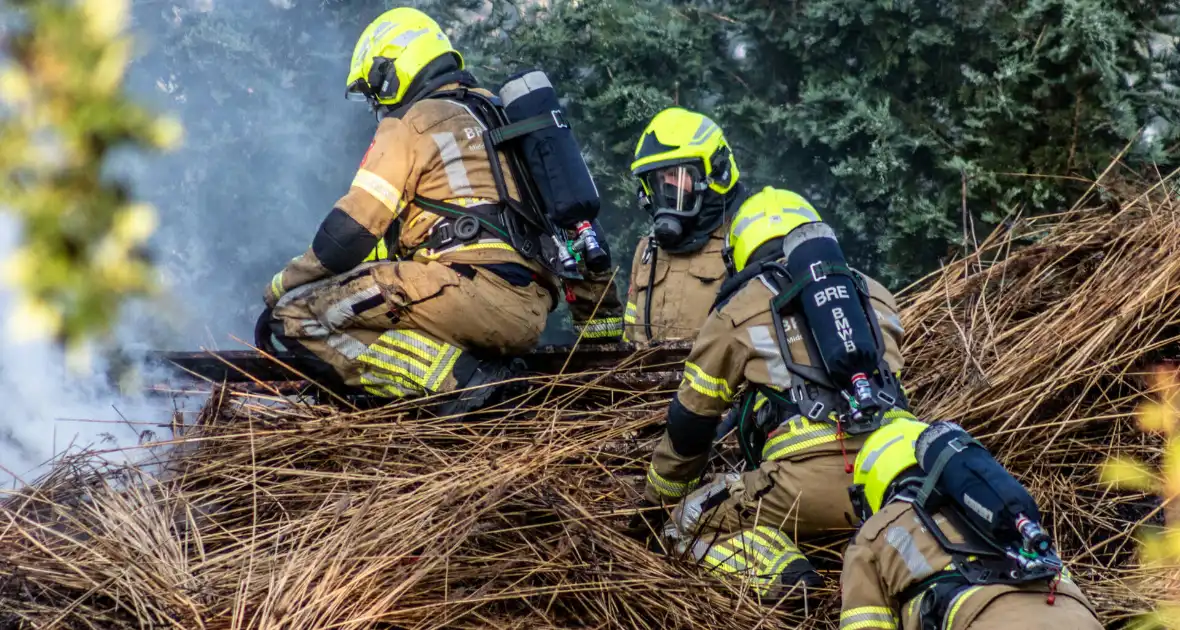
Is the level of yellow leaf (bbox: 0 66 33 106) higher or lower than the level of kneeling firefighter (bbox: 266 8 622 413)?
higher

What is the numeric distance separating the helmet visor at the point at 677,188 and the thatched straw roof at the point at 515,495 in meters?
1.25

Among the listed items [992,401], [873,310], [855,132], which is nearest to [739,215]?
[873,310]

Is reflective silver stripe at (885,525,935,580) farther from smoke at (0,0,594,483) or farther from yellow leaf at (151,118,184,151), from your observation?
yellow leaf at (151,118,184,151)

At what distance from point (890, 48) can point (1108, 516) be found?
162 inches

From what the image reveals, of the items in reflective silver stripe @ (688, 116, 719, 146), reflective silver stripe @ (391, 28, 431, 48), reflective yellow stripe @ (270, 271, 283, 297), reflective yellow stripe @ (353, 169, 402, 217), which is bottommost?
reflective silver stripe @ (688, 116, 719, 146)

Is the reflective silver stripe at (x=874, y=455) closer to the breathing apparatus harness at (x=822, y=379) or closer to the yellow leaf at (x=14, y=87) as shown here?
the breathing apparatus harness at (x=822, y=379)

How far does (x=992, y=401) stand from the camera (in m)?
4.84

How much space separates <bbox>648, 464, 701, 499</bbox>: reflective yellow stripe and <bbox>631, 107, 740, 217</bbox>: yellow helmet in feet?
6.98

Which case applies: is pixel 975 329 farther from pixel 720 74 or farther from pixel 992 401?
pixel 720 74

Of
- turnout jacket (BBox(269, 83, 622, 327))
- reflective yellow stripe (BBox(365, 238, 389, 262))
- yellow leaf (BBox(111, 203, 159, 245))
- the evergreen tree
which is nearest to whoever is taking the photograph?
turnout jacket (BBox(269, 83, 622, 327))

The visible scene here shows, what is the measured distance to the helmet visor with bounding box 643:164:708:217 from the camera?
236 inches

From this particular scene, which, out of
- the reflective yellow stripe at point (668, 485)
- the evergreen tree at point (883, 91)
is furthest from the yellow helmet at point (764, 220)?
the evergreen tree at point (883, 91)

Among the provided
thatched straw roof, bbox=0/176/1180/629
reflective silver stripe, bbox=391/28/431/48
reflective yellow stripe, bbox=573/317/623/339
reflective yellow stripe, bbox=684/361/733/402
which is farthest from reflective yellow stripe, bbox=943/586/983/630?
reflective silver stripe, bbox=391/28/431/48

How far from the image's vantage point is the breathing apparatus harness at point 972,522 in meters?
2.92
